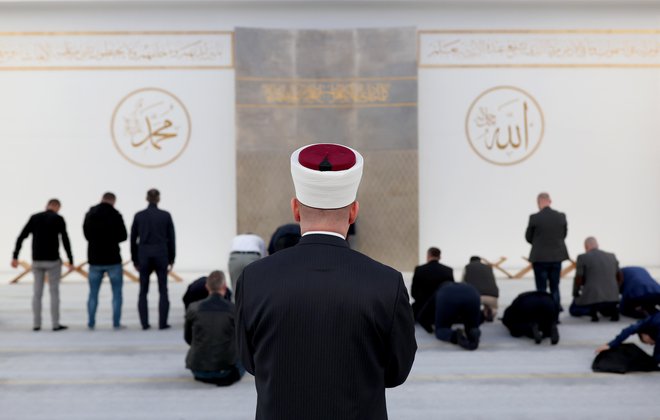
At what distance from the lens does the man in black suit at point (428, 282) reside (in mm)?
4855

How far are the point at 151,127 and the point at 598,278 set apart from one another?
5805mm

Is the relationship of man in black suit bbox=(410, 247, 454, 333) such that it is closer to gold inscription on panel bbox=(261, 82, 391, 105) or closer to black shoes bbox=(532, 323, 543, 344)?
black shoes bbox=(532, 323, 543, 344)

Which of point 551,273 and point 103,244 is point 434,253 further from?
point 103,244

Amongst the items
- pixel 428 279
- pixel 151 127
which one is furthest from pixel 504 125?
pixel 151 127

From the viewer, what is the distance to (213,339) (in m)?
3.51

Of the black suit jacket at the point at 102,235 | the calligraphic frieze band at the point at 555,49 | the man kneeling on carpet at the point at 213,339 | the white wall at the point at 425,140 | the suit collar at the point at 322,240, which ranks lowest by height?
the man kneeling on carpet at the point at 213,339

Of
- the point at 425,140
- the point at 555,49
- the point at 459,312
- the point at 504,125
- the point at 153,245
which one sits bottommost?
the point at 459,312

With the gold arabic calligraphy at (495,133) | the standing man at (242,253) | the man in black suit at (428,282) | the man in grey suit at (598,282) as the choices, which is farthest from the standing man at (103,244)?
the gold arabic calligraphy at (495,133)

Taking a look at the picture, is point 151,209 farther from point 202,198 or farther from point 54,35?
point 54,35

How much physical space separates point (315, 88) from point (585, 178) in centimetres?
364

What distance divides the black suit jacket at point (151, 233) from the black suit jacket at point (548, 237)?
2.74 metres

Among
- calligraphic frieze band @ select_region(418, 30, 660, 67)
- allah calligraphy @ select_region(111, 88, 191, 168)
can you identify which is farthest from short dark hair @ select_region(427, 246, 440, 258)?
allah calligraphy @ select_region(111, 88, 191, 168)

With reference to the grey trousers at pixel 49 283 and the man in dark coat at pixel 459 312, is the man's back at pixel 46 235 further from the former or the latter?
the man in dark coat at pixel 459 312

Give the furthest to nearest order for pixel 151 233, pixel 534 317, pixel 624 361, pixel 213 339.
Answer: pixel 151 233
pixel 534 317
pixel 624 361
pixel 213 339
